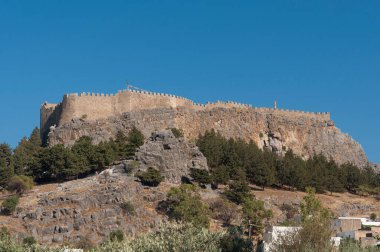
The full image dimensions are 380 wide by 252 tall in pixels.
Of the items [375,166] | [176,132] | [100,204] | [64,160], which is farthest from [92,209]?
[375,166]

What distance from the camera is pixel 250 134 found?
71938 mm

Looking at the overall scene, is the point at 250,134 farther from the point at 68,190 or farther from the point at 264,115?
the point at 68,190

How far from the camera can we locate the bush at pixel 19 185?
2156 inches

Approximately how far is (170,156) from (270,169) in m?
9.47

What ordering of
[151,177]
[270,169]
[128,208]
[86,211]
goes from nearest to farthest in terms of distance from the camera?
[86,211], [128,208], [151,177], [270,169]

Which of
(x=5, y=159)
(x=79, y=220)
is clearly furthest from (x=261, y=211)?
(x=5, y=159)

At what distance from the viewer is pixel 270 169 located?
62.8 m

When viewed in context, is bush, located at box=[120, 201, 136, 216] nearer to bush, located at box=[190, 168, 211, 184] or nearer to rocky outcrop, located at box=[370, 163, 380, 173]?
bush, located at box=[190, 168, 211, 184]

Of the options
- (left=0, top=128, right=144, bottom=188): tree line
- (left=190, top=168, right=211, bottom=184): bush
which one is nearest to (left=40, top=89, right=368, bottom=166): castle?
(left=0, top=128, right=144, bottom=188): tree line

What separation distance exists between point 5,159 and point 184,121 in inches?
682

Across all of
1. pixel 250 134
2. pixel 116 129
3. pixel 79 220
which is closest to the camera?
pixel 79 220

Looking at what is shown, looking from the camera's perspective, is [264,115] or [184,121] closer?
[184,121]

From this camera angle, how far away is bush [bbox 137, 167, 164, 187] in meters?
55.1

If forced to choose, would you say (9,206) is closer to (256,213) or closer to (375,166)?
(256,213)
